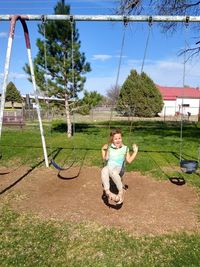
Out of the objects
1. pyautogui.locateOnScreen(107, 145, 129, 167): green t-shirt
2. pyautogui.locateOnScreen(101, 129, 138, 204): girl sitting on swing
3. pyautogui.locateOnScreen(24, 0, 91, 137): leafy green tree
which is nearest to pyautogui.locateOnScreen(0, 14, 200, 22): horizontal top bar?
pyautogui.locateOnScreen(101, 129, 138, 204): girl sitting on swing

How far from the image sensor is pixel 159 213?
490 cm

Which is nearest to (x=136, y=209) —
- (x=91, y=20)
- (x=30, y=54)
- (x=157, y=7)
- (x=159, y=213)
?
(x=159, y=213)

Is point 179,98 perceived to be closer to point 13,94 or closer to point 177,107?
point 177,107

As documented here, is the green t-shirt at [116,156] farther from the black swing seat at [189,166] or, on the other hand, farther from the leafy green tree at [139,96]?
the leafy green tree at [139,96]

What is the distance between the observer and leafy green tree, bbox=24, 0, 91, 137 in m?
14.1

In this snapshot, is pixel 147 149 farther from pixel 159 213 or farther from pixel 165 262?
pixel 165 262

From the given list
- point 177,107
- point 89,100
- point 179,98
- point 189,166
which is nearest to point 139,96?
point 177,107

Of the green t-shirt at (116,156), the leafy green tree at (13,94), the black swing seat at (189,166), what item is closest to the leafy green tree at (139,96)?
the leafy green tree at (13,94)

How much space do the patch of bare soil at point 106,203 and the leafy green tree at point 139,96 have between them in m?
28.5

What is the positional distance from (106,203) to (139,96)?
107 ft

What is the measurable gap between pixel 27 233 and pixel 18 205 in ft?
3.80

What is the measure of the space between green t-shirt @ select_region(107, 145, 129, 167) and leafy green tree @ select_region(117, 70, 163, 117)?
1164 inches

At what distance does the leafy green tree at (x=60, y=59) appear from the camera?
1411cm

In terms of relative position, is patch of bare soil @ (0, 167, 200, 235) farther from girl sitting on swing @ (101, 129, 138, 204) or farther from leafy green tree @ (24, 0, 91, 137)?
leafy green tree @ (24, 0, 91, 137)
